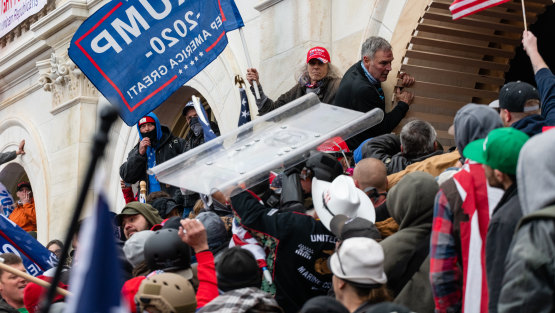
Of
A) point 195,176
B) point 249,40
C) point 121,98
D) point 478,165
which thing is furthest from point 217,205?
point 249,40

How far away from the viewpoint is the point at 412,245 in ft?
13.8

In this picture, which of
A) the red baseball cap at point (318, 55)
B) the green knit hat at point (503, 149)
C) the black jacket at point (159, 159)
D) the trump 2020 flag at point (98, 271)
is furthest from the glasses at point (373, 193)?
the black jacket at point (159, 159)

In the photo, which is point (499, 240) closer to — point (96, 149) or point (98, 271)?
point (98, 271)

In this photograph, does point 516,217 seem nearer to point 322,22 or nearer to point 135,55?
point 135,55

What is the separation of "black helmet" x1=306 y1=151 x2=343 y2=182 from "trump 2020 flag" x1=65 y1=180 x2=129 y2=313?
9.13ft

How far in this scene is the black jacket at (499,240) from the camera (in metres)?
3.41

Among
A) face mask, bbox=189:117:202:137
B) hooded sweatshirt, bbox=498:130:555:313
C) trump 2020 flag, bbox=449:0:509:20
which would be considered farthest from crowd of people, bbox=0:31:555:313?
face mask, bbox=189:117:202:137

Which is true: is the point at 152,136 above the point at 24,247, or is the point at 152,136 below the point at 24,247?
above

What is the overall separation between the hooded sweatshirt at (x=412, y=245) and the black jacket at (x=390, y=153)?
1392 mm

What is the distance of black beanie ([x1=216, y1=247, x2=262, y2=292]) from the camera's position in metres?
4.11

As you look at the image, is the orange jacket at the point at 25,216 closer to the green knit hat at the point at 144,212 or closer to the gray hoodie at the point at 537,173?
the green knit hat at the point at 144,212

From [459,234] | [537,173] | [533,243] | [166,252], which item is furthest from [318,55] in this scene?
[533,243]

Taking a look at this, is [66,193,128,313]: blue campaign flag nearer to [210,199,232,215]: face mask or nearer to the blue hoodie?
[210,199,232,215]: face mask

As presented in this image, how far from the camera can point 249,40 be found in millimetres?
10242
